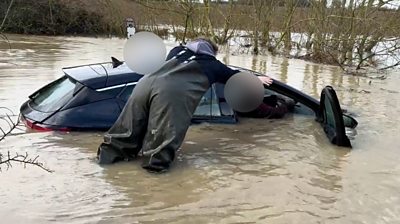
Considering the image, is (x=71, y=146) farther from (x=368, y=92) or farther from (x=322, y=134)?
(x=368, y=92)

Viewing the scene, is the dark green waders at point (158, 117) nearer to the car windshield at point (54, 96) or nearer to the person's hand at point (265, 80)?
the car windshield at point (54, 96)

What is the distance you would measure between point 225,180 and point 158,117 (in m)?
0.97

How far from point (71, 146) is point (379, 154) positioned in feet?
12.6

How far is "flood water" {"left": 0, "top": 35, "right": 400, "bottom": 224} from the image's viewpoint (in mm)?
4484

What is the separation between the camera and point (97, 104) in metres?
6.21

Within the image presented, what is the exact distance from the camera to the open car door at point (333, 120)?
662 cm

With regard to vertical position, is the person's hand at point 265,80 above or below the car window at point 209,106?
above

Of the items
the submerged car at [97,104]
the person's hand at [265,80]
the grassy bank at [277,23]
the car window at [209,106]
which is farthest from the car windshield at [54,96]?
the grassy bank at [277,23]

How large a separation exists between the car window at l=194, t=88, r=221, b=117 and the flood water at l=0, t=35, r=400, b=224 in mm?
198

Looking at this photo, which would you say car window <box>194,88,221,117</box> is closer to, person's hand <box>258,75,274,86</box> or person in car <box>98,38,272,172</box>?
person's hand <box>258,75,274,86</box>

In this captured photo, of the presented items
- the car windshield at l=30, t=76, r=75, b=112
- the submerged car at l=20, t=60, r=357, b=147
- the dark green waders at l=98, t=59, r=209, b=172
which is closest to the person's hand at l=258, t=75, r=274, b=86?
the submerged car at l=20, t=60, r=357, b=147

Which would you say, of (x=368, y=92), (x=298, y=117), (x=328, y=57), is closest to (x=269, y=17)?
(x=328, y=57)

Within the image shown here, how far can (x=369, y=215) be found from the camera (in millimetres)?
4680

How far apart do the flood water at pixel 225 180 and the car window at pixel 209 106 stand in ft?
0.65
